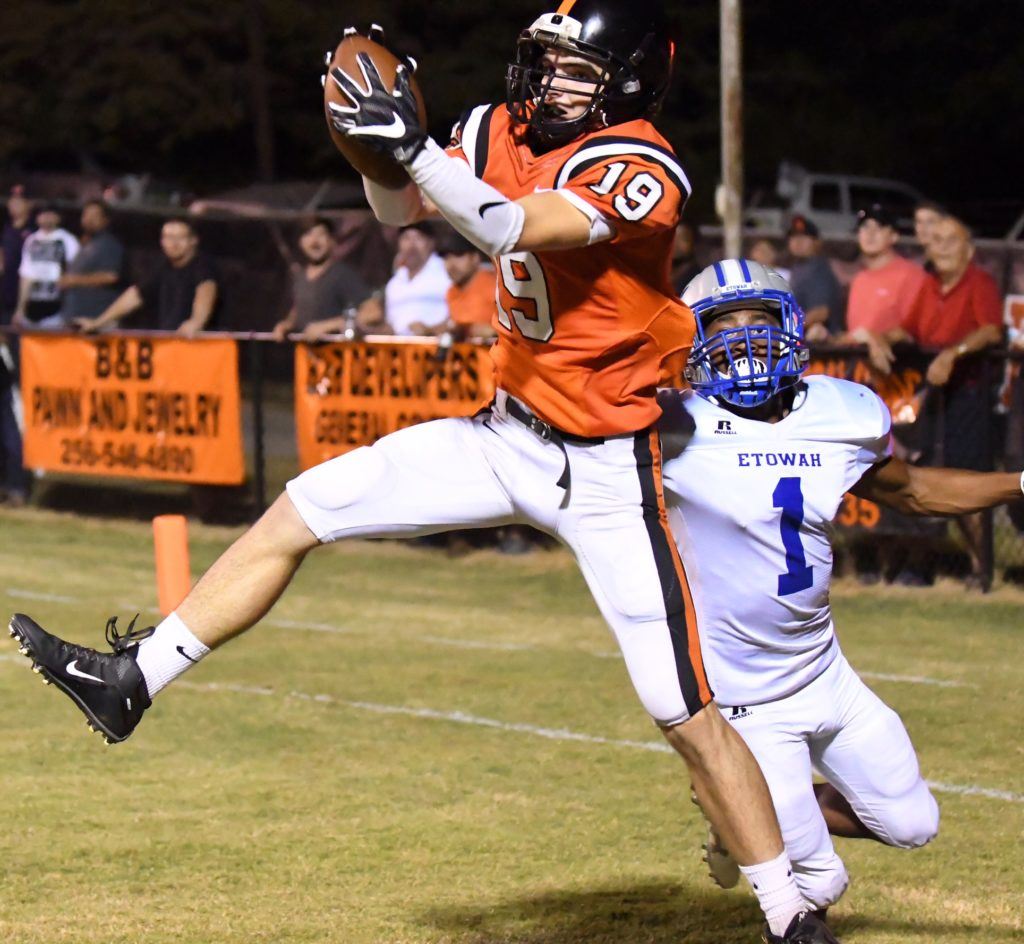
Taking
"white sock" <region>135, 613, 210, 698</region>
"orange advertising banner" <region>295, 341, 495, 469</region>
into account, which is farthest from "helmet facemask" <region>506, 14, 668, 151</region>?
"orange advertising banner" <region>295, 341, 495, 469</region>

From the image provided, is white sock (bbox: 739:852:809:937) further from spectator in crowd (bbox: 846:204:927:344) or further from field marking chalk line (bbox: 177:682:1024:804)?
spectator in crowd (bbox: 846:204:927:344)

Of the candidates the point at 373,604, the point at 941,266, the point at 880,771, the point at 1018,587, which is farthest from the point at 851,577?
the point at 880,771

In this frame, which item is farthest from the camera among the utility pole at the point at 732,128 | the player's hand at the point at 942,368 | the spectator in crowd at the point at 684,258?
the utility pole at the point at 732,128

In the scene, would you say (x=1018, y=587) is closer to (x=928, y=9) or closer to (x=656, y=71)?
(x=656, y=71)

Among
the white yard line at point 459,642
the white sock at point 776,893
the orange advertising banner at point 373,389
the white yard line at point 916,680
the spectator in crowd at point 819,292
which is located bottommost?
the white yard line at point 459,642

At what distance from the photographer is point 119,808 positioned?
6.14 m

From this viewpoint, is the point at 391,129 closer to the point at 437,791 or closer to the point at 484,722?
the point at 437,791

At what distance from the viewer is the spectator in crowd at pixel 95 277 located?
1358 centimetres

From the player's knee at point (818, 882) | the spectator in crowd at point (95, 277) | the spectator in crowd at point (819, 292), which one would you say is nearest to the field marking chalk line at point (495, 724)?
the player's knee at point (818, 882)

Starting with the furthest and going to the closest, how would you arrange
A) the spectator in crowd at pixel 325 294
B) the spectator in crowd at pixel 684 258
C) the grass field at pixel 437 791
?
the spectator in crowd at pixel 325 294, the spectator in crowd at pixel 684 258, the grass field at pixel 437 791

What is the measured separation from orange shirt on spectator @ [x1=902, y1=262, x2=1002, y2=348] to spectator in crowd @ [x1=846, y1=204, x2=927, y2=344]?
0.20ft

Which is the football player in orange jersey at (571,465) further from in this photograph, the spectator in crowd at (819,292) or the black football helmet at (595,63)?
the spectator in crowd at (819,292)

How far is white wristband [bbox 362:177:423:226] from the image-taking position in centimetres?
442

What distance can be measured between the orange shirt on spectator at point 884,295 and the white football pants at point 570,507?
587 centimetres
